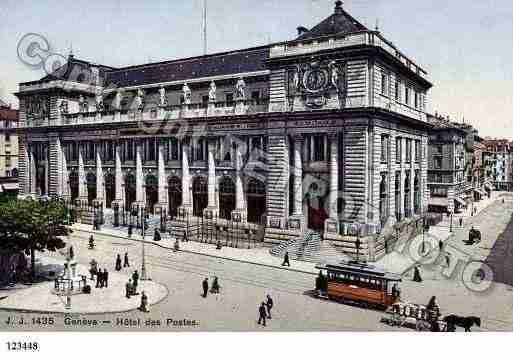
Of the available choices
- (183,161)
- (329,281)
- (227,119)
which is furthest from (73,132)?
(329,281)

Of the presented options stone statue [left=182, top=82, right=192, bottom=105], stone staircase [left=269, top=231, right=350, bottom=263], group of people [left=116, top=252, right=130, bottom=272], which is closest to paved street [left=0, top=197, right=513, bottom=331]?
group of people [left=116, top=252, right=130, bottom=272]

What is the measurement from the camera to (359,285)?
26.3 meters

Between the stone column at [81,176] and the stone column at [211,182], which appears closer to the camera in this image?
the stone column at [211,182]

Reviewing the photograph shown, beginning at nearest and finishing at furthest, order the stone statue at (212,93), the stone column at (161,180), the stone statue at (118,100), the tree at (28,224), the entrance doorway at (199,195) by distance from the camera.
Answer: the tree at (28,224) < the stone statue at (212,93) < the entrance doorway at (199,195) < the stone column at (161,180) < the stone statue at (118,100)

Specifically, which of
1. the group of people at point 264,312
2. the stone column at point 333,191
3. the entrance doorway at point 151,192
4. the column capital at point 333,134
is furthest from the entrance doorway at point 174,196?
the group of people at point 264,312

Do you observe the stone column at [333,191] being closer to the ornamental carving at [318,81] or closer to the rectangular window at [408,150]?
the ornamental carving at [318,81]

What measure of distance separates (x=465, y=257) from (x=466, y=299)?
14.1 m

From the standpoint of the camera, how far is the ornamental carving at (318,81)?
39375 millimetres

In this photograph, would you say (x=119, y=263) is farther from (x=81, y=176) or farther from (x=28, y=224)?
(x=81, y=176)

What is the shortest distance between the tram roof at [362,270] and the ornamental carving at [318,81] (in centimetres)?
1671

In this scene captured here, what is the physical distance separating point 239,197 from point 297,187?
7.84 m

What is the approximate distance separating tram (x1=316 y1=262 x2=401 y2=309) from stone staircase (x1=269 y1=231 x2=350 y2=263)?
31.5ft

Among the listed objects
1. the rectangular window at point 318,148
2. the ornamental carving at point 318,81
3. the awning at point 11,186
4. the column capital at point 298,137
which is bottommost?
the awning at point 11,186

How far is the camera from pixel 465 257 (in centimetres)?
4138
